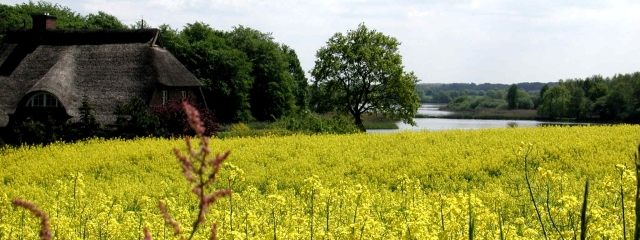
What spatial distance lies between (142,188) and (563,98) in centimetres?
9181

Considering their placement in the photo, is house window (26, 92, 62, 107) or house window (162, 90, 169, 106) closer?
house window (26, 92, 62, 107)

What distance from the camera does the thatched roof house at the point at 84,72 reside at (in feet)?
110

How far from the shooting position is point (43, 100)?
3353 cm

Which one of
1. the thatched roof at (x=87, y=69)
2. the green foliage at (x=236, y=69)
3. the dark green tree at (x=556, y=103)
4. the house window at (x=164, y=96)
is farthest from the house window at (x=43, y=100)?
the dark green tree at (x=556, y=103)

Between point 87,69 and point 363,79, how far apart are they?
19636 millimetres

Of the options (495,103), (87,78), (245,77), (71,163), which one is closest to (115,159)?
(71,163)

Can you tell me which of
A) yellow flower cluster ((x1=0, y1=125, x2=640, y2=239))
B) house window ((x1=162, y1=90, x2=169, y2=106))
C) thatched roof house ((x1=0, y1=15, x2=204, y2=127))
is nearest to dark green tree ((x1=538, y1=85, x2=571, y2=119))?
thatched roof house ((x1=0, y1=15, x2=204, y2=127))

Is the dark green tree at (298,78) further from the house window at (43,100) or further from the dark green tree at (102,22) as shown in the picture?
the house window at (43,100)

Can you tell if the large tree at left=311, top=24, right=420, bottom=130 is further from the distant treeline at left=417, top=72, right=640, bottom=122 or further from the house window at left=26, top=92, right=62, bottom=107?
the distant treeline at left=417, top=72, right=640, bottom=122

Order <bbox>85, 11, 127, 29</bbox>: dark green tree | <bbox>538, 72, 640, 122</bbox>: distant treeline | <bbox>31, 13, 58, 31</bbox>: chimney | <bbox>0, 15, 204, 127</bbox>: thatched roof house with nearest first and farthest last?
1. <bbox>0, 15, 204, 127</bbox>: thatched roof house
2. <bbox>31, 13, 58, 31</bbox>: chimney
3. <bbox>85, 11, 127, 29</bbox>: dark green tree
4. <bbox>538, 72, 640, 122</bbox>: distant treeline

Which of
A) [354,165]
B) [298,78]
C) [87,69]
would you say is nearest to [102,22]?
[298,78]

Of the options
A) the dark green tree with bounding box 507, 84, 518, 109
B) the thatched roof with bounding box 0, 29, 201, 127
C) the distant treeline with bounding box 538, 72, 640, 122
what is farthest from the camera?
the dark green tree with bounding box 507, 84, 518, 109

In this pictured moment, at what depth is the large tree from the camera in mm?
47069

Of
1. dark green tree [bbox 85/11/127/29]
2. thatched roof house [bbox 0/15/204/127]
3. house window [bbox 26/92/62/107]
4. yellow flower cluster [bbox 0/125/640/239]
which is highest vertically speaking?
dark green tree [bbox 85/11/127/29]
